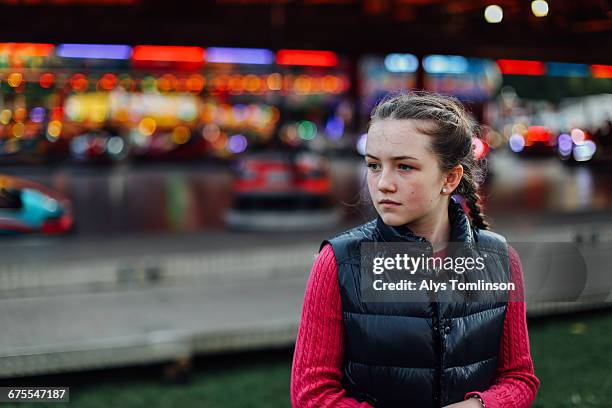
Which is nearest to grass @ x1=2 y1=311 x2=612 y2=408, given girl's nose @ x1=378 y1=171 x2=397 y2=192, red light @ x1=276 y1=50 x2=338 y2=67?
girl's nose @ x1=378 y1=171 x2=397 y2=192

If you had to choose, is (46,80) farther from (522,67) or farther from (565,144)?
(565,144)

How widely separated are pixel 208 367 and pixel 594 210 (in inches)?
261

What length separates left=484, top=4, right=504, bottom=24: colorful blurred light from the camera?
468cm

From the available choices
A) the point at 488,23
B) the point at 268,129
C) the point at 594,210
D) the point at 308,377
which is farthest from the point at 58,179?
the point at 308,377

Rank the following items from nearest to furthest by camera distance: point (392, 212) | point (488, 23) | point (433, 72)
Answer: point (392, 212), point (488, 23), point (433, 72)

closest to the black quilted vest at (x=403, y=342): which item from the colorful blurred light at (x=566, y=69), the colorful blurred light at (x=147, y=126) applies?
the colorful blurred light at (x=566, y=69)

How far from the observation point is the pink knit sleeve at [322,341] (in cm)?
139

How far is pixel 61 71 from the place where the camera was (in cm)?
1703

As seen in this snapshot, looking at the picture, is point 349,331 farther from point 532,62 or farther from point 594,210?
point 594,210

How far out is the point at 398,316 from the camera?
1390mm

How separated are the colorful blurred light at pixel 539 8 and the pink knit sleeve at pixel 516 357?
2.54 metres

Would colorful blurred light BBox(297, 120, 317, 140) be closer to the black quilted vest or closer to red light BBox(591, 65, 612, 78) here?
red light BBox(591, 65, 612, 78)

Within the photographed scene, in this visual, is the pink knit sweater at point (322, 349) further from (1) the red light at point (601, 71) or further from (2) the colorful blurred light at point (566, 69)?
(2) the colorful blurred light at point (566, 69)

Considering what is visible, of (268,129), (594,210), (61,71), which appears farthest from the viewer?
(268,129)
